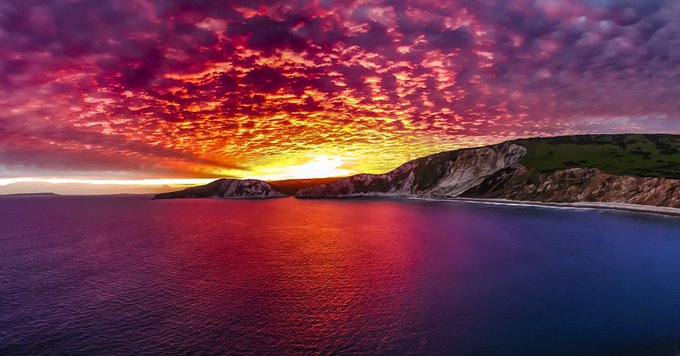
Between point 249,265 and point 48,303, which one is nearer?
point 48,303

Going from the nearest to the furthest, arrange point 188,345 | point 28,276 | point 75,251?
point 188,345 < point 28,276 < point 75,251

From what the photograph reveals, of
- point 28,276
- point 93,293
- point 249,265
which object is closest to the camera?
point 93,293

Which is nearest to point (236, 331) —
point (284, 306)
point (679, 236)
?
point (284, 306)

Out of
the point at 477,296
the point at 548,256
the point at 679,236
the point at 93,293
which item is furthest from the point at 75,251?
the point at 679,236

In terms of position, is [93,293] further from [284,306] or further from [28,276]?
[284,306]

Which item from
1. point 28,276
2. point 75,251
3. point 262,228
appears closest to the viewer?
point 28,276

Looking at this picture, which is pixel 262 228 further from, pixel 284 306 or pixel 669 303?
pixel 669 303
